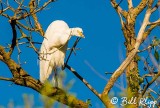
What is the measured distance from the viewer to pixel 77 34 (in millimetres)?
6613

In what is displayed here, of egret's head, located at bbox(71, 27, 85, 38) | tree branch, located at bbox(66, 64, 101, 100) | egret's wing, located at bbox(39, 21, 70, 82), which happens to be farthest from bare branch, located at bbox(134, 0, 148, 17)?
tree branch, located at bbox(66, 64, 101, 100)

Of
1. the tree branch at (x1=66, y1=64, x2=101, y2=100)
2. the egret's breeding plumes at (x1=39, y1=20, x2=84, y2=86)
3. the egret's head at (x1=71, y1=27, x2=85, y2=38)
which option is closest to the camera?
the tree branch at (x1=66, y1=64, x2=101, y2=100)

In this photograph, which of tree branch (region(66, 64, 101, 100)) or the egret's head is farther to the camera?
the egret's head

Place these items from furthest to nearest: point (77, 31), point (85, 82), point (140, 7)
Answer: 1. point (140, 7)
2. point (77, 31)
3. point (85, 82)

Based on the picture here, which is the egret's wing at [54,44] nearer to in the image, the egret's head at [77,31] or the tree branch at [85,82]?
the egret's head at [77,31]

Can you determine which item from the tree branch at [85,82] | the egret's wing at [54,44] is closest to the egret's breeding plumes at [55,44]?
the egret's wing at [54,44]

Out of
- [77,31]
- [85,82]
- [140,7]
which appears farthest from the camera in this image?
[140,7]

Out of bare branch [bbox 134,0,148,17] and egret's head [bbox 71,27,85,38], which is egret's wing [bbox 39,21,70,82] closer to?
egret's head [bbox 71,27,85,38]

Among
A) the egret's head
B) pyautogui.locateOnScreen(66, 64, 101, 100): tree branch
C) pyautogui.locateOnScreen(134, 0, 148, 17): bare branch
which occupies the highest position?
pyautogui.locateOnScreen(134, 0, 148, 17): bare branch

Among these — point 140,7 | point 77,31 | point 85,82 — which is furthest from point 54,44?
point 85,82

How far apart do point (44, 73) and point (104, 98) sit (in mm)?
3216

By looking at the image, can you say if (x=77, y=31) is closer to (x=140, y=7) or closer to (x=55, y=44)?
(x=55, y=44)

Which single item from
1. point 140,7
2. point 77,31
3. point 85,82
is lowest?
point 85,82

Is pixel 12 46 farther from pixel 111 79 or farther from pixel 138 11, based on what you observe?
pixel 138 11
